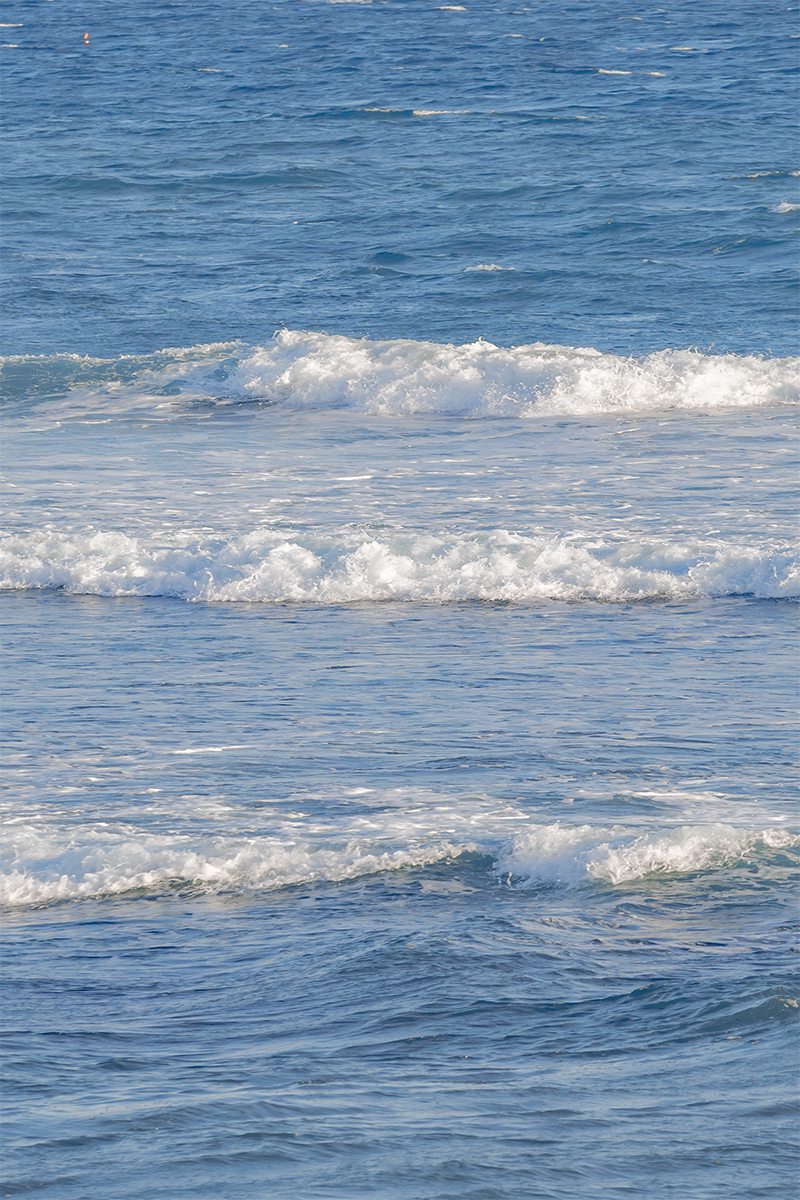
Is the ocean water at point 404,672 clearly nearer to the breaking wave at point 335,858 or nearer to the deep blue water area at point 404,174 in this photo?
the breaking wave at point 335,858

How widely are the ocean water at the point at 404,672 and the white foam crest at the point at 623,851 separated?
2 centimetres

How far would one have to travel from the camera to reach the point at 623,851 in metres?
5.66

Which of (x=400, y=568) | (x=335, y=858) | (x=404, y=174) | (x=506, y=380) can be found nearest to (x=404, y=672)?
(x=400, y=568)

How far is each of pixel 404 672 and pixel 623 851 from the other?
Answer: 112 inches

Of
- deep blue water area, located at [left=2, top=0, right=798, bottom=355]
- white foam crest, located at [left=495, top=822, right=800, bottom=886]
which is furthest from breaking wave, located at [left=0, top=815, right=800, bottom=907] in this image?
deep blue water area, located at [left=2, top=0, right=798, bottom=355]

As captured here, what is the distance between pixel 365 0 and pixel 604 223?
16119mm

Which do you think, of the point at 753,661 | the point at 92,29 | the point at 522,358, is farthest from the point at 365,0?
the point at 753,661

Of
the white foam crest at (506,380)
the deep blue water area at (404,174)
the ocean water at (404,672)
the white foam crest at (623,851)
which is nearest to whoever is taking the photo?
the ocean water at (404,672)

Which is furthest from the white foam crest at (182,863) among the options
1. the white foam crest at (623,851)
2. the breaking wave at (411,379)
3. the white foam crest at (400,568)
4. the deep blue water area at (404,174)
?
the deep blue water area at (404,174)

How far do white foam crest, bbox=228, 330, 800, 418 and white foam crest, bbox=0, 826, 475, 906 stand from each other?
10.5m

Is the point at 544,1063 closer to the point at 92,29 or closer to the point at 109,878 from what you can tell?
the point at 109,878

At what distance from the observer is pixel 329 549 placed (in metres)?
10.7

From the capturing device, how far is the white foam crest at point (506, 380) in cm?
1593

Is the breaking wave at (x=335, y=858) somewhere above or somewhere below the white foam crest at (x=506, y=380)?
below
